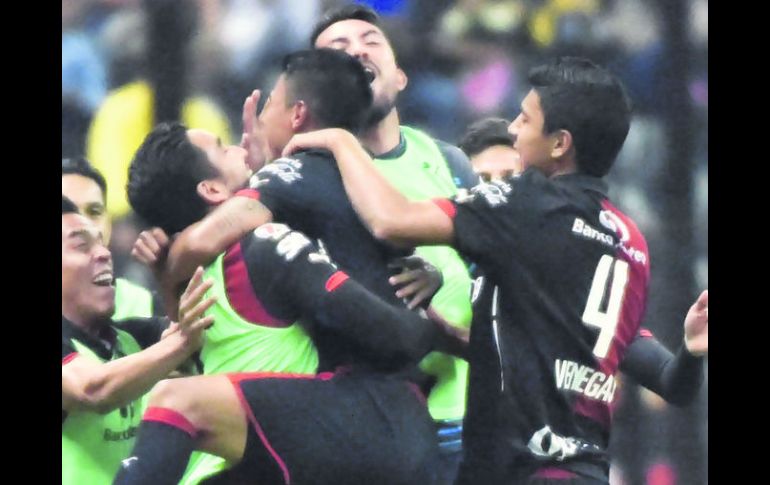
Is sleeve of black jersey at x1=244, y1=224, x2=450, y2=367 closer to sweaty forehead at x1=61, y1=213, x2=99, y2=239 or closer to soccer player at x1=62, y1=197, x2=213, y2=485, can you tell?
soccer player at x1=62, y1=197, x2=213, y2=485

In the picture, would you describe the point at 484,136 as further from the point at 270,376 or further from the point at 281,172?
the point at 270,376

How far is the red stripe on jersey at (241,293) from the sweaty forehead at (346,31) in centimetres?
48

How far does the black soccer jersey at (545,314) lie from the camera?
7.06 feet

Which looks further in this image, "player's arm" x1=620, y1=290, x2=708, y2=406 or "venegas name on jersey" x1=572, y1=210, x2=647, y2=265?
"player's arm" x1=620, y1=290, x2=708, y2=406

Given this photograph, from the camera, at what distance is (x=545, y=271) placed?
2.17 m

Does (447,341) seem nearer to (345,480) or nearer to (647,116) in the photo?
(345,480)

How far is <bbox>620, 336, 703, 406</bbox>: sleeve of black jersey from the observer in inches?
96.8

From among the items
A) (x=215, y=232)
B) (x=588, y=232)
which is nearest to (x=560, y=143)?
(x=588, y=232)

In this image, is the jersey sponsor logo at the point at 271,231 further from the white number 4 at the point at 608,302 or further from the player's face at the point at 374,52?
the white number 4 at the point at 608,302

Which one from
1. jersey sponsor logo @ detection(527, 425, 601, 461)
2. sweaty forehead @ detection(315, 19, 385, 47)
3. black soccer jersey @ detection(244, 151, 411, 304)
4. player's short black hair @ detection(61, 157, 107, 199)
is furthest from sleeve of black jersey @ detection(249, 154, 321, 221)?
jersey sponsor logo @ detection(527, 425, 601, 461)

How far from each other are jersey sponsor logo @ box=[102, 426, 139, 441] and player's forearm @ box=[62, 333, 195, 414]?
1.6 inches

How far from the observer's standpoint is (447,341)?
234 cm
